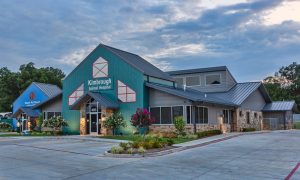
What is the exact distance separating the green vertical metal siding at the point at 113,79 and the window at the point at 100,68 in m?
0.38

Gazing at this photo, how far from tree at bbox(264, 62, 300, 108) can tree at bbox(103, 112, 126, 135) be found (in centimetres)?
5530

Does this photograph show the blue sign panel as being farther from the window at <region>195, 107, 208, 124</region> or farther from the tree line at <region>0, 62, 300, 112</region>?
the window at <region>195, 107, 208, 124</region>

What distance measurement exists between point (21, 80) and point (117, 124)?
41.0 m

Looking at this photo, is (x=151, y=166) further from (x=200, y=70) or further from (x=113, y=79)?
(x=200, y=70)

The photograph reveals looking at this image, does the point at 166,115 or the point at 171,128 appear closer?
the point at 171,128

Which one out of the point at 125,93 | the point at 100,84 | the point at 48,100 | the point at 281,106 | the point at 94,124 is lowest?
the point at 94,124

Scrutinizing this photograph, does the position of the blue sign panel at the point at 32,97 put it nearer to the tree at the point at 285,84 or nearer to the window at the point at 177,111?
the window at the point at 177,111

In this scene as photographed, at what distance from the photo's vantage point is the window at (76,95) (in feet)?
114

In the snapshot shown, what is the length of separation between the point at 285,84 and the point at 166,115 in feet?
213

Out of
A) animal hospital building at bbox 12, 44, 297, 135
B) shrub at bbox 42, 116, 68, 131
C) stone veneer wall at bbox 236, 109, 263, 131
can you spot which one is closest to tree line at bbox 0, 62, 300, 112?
animal hospital building at bbox 12, 44, 297, 135

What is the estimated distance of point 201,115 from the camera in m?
31.1

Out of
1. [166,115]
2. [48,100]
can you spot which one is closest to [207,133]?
[166,115]

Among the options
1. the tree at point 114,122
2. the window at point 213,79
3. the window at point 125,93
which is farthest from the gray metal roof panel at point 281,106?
the tree at point 114,122

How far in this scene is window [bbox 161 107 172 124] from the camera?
29995 millimetres
